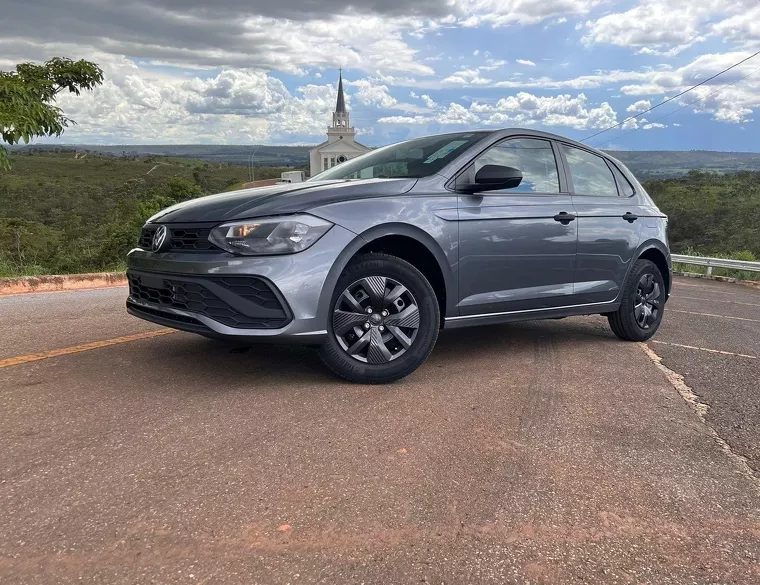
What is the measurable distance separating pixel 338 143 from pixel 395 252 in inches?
5122

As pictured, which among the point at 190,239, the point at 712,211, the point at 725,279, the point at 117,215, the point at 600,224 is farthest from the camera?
the point at 117,215

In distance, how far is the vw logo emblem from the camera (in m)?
3.86

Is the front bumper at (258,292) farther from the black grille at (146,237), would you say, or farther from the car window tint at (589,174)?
the car window tint at (589,174)

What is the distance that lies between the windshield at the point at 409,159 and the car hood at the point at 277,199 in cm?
33

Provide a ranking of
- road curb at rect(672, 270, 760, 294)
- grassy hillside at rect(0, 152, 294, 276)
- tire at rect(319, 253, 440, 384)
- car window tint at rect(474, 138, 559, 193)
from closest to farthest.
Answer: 1. tire at rect(319, 253, 440, 384)
2. car window tint at rect(474, 138, 559, 193)
3. road curb at rect(672, 270, 760, 294)
4. grassy hillside at rect(0, 152, 294, 276)

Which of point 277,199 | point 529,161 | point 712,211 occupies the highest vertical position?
point 529,161

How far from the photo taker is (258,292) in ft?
11.6

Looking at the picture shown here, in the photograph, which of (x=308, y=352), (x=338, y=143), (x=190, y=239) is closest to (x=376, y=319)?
(x=308, y=352)

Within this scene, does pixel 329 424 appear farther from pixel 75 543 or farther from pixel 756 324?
pixel 756 324

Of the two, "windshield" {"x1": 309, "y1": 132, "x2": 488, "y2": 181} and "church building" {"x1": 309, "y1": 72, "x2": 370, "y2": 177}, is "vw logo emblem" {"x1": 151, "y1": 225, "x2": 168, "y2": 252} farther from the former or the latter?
"church building" {"x1": 309, "y1": 72, "x2": 370, "y2": 177}

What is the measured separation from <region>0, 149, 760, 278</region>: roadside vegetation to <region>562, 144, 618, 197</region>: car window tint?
27.7ft

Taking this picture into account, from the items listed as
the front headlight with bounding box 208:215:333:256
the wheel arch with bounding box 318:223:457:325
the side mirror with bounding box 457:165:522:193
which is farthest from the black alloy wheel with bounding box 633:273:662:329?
the front headlight with bounding box 208:215:333:256

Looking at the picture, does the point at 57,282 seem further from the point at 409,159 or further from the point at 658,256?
the point at 658,256

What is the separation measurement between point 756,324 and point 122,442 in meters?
8.09
